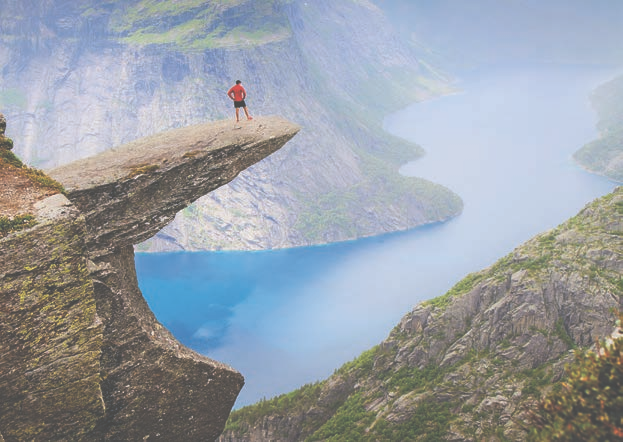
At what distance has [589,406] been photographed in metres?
13.3

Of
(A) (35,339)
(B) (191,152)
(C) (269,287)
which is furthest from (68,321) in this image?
(C) (269,287)

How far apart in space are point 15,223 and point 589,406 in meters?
16.1

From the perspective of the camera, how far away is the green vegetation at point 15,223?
16.4 meters

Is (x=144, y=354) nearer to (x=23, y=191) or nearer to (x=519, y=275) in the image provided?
(x=23, y=191)

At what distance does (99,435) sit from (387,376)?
2120 inches

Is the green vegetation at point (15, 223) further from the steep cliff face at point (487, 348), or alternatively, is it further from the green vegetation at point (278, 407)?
the green vegetation at point (278, 407)

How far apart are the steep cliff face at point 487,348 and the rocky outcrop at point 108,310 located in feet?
110

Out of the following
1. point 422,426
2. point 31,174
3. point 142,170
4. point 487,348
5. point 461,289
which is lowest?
point 422,426

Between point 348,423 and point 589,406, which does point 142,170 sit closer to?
point 589,406

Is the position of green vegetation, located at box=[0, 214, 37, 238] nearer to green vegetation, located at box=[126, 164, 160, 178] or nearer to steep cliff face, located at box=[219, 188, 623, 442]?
green vegetation, located at box=[126, 164, 160, 178]

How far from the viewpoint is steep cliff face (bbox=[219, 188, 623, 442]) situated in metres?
54.5

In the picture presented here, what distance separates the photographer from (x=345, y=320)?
169 meters

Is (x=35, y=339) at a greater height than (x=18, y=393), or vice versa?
(x=35, y=339)

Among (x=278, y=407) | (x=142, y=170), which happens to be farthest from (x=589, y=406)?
(x=278, y=407)
